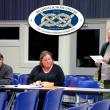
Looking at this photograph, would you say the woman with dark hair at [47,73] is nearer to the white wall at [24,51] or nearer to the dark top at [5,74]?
the dark top at [5,74]

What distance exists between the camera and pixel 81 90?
637cm

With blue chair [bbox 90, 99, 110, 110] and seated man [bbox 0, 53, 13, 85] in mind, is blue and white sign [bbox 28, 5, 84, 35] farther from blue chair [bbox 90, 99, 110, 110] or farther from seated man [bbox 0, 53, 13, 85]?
blue chair [bbox 90, 99, 110, 110]

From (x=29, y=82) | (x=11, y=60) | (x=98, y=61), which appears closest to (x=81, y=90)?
(x=98, y=61)

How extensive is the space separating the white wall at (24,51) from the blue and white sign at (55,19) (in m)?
0.60

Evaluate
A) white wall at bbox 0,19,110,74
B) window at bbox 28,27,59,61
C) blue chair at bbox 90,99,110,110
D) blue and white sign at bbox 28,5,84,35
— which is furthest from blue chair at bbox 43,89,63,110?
window at bbox 28,27,59,61

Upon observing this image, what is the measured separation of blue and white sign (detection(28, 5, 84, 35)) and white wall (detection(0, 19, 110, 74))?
0.60 metres

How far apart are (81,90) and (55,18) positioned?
4.55 m

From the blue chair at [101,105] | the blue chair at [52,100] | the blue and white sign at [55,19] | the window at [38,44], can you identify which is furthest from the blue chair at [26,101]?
the window at [38,44]

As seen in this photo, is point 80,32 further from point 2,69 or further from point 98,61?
point 98,61

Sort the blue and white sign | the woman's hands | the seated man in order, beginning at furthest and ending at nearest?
the blue and white sign → the seated man → the woman's hands

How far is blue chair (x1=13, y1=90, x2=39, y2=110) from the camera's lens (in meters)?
4.60

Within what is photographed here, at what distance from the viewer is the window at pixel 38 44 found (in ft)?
36.6

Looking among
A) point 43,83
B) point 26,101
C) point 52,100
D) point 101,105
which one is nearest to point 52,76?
point 43,83

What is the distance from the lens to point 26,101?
4.67 m
